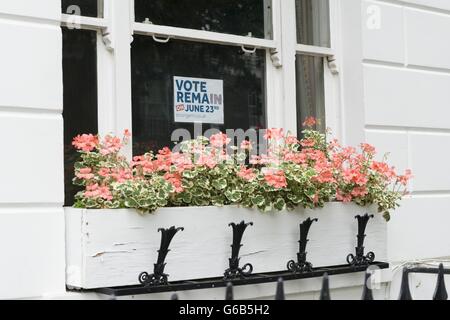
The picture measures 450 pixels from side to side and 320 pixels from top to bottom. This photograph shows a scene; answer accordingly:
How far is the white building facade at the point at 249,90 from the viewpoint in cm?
369

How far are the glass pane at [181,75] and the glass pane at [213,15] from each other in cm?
12

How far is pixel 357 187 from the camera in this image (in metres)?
4.60

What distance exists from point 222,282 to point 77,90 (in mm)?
1307

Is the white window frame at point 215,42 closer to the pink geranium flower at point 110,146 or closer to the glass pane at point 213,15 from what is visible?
the glass pane at point 213,15

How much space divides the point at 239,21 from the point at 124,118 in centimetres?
115

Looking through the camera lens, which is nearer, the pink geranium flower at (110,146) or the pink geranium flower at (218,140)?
the pink geranium flower at (110,146)

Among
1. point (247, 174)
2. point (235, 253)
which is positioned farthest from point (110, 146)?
point (235, 253)

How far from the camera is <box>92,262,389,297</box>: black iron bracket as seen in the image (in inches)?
145

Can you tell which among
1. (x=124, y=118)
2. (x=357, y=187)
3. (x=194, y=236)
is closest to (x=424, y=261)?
(x=357, y=187)

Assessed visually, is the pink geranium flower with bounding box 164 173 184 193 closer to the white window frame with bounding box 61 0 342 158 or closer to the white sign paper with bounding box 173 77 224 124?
the white window frame with bounding box 61 0 342 158

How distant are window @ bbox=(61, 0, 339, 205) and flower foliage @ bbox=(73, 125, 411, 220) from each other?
0.19 m

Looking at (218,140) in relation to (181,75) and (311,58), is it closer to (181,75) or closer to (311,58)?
(181,75)

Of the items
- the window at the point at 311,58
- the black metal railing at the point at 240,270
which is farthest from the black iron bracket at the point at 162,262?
the window at the point at 311,58
